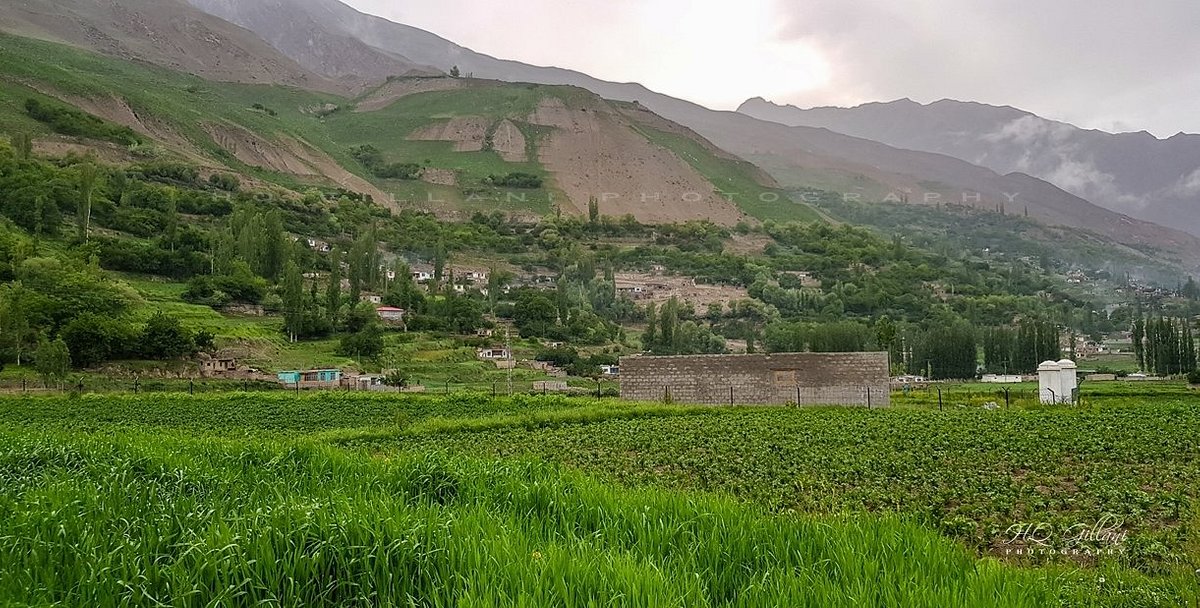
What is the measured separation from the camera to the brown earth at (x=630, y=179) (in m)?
166

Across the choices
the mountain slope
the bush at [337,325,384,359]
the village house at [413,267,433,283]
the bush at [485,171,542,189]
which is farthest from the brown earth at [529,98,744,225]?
the bush at [337,325,384,359]

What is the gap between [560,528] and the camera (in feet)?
15.1

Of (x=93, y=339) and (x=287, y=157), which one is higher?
(x=287, y=157)

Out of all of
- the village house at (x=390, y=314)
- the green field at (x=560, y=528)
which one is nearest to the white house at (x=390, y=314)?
the village house at (x=390, y=314)

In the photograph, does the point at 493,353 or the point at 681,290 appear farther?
the point at 681,290

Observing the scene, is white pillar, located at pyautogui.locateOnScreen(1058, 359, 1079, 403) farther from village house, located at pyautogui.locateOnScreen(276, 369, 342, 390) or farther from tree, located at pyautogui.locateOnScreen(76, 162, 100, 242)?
tree, located at pyautogui.locateOnScreen(76, 162, 100, 242)

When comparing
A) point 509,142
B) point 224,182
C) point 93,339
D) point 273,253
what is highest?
point 509,142

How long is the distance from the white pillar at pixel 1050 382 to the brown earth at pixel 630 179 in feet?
440

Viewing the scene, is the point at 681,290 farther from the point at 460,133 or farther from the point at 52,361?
the point at 460,133

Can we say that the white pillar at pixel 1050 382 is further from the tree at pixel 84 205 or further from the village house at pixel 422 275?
the village house at pixel 422 275

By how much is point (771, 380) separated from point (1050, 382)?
30.5 ft

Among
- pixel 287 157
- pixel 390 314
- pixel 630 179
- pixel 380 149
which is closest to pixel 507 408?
pixel 390 314

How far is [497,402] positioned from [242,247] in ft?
176

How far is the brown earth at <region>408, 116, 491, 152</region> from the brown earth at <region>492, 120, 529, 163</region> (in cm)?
376
